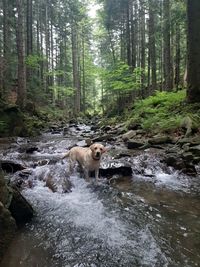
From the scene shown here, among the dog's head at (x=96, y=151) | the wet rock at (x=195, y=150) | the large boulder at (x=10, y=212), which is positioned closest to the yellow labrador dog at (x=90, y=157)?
the dog's head at (x=96, y=151)

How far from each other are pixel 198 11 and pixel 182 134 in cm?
501

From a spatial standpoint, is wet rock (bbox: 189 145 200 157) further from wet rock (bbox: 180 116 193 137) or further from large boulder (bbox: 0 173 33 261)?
large boulder (bbox: 0 173 33 261)

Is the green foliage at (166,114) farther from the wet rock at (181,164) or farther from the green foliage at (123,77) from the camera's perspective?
the wet rock at (181,164)

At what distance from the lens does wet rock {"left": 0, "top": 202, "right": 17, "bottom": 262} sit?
3291mm

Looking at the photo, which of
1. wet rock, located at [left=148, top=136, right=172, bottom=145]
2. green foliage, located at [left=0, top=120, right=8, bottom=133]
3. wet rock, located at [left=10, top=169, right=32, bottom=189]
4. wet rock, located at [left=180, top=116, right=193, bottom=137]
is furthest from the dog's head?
green foliage, located at [left=0, top=120, right=8, bottom=133]

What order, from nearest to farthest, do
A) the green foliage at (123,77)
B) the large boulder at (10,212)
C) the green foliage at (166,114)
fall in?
the large boulder at (10,212), the green foliage at (166,114), the green foliage at (123,77)

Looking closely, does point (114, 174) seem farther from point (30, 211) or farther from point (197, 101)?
point (197, 101)

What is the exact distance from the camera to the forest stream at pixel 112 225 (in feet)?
10.6

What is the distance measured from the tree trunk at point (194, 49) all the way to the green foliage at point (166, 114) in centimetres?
79

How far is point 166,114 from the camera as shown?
13.2 metres

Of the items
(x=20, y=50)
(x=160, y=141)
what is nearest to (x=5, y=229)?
(x=160, y=141)

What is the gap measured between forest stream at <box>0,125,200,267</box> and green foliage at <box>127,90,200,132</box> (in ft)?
15.9

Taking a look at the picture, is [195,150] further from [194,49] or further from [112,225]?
[194,49]

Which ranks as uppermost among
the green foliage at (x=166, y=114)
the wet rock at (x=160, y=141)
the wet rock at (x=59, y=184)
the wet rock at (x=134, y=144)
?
the green foliage at (x=166, y=114)
